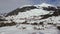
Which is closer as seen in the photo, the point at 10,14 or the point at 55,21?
the point at 55,21

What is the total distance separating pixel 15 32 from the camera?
6324mm

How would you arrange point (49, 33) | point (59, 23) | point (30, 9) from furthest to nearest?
point (30, 9) < point (59, 23) < point (49, 33)

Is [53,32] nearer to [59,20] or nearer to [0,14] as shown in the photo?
[59,20]

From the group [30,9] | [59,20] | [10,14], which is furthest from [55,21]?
[30,9]

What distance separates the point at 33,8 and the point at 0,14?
3.08m

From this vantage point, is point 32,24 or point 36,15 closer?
point 32,24

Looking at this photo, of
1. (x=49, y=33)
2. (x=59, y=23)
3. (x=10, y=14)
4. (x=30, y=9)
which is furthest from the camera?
(x=30, y=9)

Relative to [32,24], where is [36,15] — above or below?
above

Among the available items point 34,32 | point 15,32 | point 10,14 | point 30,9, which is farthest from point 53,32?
point 30,9

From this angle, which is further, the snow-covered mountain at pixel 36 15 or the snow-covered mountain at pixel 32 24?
the snow-covered mountain at pixel 36 15

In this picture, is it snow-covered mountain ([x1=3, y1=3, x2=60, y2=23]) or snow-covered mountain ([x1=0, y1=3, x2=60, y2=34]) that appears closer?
snow-covered mountain ([x1=0, y1=3, x2=60, y2=34])

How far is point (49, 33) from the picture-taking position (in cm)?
598

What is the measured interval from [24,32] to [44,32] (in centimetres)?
74

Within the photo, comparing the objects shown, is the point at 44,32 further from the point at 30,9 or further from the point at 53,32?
the point at 30,9
